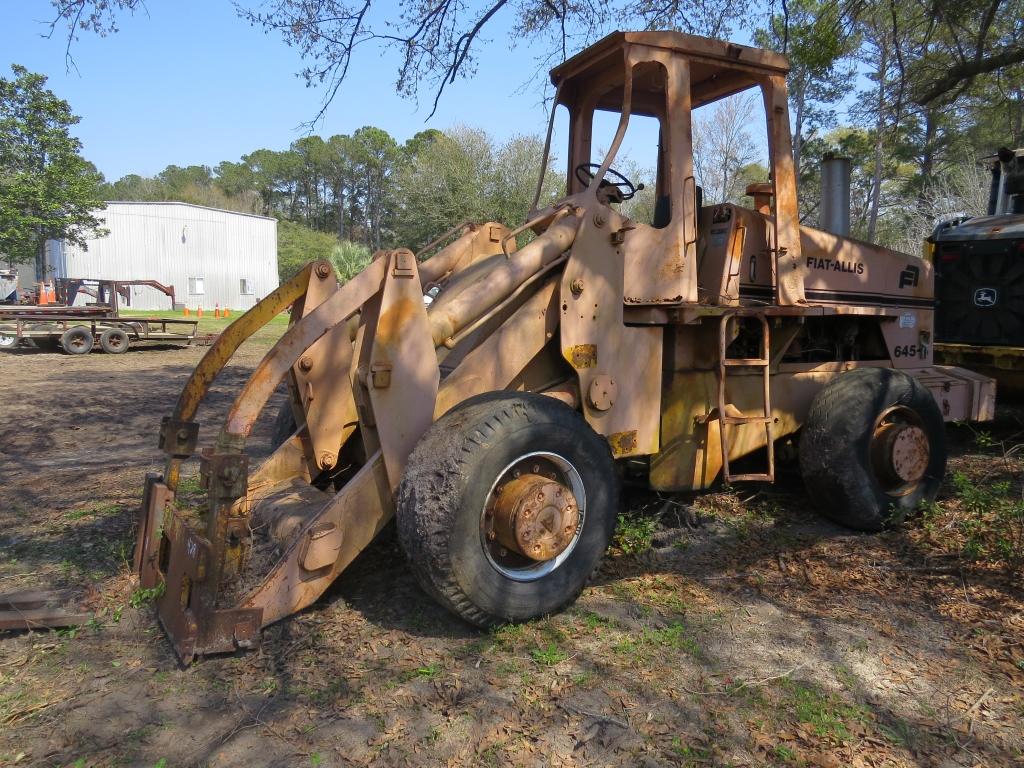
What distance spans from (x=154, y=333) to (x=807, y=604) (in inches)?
766

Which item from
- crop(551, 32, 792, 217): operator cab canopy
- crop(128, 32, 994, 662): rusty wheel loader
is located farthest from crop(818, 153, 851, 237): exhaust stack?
crop(551, 32, 792, 217): operator cab canopy

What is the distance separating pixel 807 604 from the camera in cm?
407

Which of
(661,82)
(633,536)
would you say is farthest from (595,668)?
(661,82)

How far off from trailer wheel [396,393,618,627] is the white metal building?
4712cm

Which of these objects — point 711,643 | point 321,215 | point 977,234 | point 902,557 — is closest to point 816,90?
point 977,234

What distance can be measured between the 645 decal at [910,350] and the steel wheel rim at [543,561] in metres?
3.35

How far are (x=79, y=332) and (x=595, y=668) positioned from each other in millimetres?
18607

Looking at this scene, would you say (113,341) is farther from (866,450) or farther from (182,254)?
(182,254)

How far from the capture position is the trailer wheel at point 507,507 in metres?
3.42

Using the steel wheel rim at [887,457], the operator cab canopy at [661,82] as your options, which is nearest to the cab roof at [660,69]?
the operator cab canopy at [661,82]

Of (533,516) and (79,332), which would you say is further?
(79,332)

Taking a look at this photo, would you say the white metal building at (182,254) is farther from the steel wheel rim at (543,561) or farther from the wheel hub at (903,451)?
the wheel hub at (903,451)

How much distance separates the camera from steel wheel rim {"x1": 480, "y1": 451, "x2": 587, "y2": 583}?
143 inches

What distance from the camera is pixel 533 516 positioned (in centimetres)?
359
